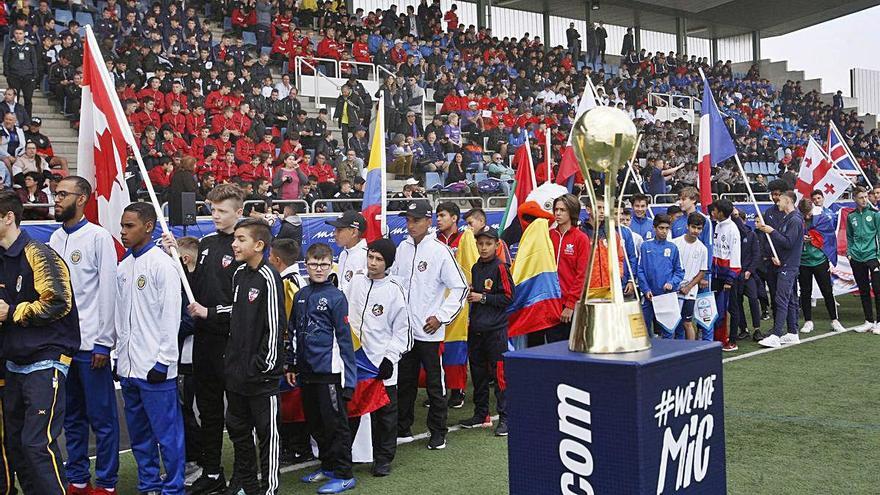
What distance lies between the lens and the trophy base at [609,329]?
2740 mm

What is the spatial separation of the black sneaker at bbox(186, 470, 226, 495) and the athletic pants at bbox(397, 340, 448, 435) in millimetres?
1542

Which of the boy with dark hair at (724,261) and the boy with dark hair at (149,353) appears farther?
the boy with dark hair at (724,261)

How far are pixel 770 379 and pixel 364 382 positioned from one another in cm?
460

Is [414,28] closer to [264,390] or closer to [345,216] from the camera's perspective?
[345,216]

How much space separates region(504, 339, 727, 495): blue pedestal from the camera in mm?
2596

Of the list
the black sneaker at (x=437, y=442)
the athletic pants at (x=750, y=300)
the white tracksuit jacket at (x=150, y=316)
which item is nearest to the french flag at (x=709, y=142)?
the athletic pants at (x=750, y=300)

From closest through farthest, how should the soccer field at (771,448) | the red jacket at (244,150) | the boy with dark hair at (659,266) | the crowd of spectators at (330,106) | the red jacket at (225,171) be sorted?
the soccer field at (771,448), the boy with dark hair at (659,266), the red jacket at (225,171), the crowd of spectators at (330,106), the red jacket at (244,150)

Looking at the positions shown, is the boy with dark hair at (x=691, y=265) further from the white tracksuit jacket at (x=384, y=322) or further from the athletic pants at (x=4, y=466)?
the athletic pants at (x=4, y=466)

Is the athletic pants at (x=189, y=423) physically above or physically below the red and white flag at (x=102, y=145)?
below

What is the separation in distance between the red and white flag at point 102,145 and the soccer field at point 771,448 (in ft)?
5.97

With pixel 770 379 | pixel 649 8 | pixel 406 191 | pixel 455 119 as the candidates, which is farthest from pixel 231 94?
pixel 649 8

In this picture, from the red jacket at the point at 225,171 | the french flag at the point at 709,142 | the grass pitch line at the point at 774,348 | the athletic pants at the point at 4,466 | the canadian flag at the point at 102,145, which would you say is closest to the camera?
the athletic pants at the point at 4,466

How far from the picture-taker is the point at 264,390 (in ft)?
16.6

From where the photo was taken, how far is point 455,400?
7969mm
